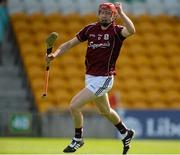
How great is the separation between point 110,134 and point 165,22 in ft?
20.0

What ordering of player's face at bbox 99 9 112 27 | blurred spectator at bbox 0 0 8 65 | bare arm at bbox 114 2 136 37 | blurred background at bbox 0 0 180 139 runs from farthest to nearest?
blurred spectator at bbox 0 0 8 65, blurred background at bbox 0 0 180 139, player's face at bbox 99 9 112 27, bare arm at bbox 114 2 136 37

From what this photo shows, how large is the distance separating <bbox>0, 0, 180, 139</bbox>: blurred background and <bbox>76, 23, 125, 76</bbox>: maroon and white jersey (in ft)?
25.9

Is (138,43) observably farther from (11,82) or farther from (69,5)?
(11,82)

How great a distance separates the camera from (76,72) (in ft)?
74.7

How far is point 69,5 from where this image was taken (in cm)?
2417

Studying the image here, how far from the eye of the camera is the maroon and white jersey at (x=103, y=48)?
11.9m

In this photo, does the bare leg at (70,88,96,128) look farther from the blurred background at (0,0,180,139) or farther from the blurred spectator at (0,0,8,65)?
the blurred spectator at (0,0,8,65)

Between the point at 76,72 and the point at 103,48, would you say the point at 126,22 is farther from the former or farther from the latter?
the point at 76,72

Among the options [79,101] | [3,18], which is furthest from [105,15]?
[3,18]

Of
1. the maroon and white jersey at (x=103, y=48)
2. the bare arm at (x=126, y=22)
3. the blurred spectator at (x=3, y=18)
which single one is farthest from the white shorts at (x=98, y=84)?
the blurred spectator at (x=3, y=18)

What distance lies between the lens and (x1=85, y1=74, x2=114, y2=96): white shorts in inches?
467

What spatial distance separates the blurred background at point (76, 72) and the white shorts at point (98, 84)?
787 cm

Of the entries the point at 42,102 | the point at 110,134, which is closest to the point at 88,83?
the point at 110,134

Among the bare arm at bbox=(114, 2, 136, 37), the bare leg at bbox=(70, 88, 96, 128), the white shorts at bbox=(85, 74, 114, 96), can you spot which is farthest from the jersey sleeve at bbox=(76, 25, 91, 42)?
the bare leg at bbox=(70, 88, 96, 128)
